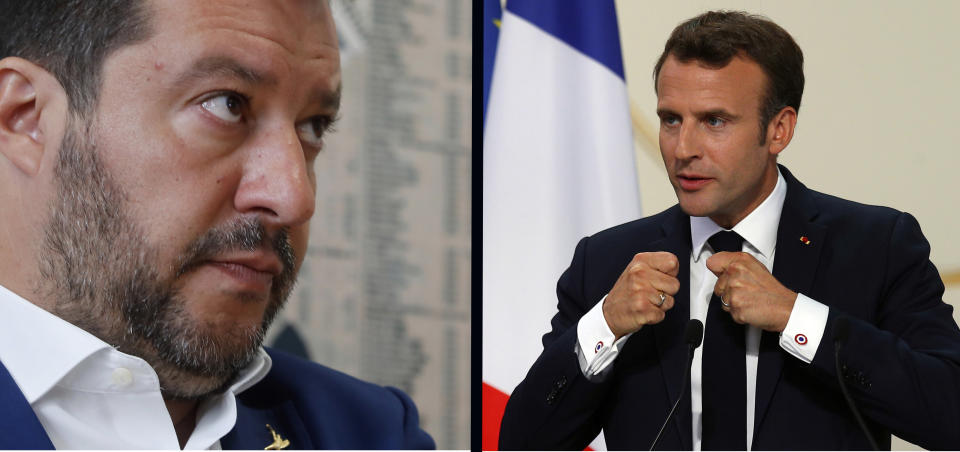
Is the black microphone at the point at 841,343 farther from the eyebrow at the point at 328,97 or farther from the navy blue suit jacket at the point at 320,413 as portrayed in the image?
the eyebrow at the point at 328,97

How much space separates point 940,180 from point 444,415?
7.58 feet

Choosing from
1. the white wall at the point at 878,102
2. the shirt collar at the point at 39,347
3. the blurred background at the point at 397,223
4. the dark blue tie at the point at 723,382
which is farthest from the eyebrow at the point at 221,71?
the blurred background at the point at 397,223

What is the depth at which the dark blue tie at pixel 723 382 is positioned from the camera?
2.28m

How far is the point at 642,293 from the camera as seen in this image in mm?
2244

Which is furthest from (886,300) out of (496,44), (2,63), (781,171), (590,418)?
(2,63)

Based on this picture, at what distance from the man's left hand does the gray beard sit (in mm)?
919

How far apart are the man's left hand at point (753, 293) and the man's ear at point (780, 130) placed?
331 mm

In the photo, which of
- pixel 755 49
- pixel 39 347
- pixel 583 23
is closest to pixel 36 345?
pixel 39 347

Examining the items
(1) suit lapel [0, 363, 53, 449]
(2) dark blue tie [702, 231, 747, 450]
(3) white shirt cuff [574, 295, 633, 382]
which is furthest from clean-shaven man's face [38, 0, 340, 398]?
(2) dark blue tie [702, 231, 747, 450]

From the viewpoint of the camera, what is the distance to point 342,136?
4547 millimetres

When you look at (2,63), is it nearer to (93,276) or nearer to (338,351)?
(93,276)

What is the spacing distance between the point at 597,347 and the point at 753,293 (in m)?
0.35

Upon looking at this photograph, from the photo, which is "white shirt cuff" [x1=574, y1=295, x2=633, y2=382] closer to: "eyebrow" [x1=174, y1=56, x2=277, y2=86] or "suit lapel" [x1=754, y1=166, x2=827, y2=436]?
"suit lapel" [x1=754, y1=166, x2=827, y2=436]

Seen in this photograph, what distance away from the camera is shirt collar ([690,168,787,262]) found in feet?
7.86
